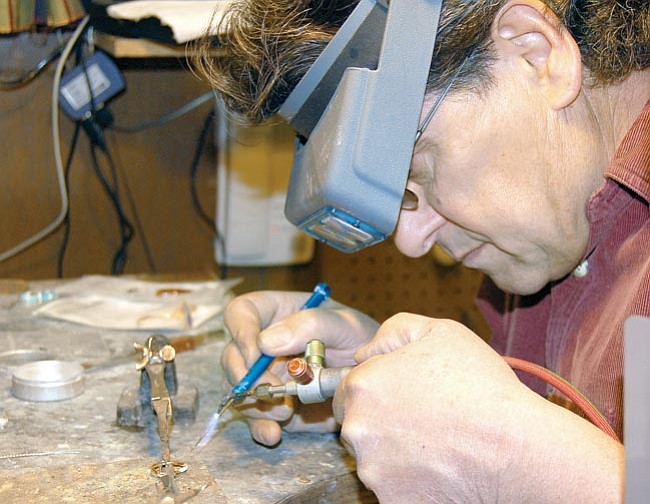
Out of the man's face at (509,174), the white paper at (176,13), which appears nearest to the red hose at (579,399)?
the man's face at (509,174)

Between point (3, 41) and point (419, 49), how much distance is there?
3.60 ft

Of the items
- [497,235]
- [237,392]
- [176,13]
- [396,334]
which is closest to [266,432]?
[237,392]

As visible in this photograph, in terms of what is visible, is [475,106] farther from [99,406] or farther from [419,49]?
[99,406]

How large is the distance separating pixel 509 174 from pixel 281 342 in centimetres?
35

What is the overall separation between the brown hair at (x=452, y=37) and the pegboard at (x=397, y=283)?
3.43ft

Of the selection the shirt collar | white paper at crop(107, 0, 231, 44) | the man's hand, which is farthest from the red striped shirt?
white paper at crop(107, 0, 231, 44)

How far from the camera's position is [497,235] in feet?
3.51

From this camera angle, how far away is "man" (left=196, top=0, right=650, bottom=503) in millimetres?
809

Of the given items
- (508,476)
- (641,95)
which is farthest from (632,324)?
(641,95)

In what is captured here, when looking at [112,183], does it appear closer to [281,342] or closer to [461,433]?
[281,342]

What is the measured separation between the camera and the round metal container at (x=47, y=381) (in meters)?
1.18

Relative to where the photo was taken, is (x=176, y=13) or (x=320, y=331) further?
(x=176, y=13)

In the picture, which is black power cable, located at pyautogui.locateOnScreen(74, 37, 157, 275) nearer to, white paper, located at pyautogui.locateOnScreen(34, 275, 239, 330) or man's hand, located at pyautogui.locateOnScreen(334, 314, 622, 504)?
white paper, located at pyautogui.locateOnScreen(34, 275, 239, 330)

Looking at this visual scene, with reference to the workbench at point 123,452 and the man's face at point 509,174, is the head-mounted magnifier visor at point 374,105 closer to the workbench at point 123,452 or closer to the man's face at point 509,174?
the man's face at point 509,174
